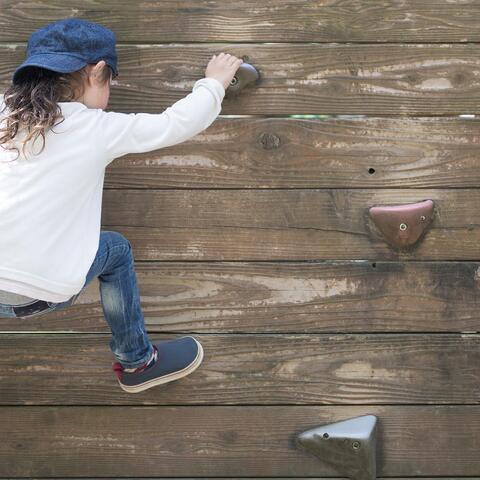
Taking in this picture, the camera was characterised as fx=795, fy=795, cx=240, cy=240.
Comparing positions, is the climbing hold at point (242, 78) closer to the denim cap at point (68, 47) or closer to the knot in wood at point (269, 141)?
the knot in wood at point (269, 141)

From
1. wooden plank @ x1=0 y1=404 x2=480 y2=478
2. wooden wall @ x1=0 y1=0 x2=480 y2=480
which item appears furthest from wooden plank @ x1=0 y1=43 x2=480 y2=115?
wooden plank @ x1=0 y1=404 x2=480 y2=478

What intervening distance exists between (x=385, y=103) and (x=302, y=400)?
0.78 meters

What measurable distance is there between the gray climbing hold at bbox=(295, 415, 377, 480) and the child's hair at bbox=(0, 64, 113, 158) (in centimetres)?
100

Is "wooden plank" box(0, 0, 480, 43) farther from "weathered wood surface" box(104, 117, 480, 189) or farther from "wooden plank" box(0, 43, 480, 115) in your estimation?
"weathered wood surface" box(104, 117, 480, 189)

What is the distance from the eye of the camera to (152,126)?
1682mm

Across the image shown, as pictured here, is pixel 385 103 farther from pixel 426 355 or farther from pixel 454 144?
pixel 426 355

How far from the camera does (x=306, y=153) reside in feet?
6.50

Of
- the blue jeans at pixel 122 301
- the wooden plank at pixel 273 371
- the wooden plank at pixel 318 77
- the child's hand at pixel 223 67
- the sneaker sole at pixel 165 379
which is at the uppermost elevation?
the child's hand at pixel 223 67

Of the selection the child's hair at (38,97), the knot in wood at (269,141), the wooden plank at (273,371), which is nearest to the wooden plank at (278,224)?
the knot in wood at (269,141)

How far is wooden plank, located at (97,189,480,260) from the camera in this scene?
6.52 ft

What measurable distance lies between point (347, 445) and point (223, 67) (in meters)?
0.98

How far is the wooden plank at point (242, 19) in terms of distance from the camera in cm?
195

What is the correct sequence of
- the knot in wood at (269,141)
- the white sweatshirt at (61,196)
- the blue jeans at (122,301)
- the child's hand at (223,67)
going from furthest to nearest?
the knot in wood at (269,141)
the child's hand at (223,67)
the blue jeans at (122,301)
the white sweatshirt at (61,196)

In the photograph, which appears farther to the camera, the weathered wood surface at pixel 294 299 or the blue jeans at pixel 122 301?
the weathered wood surface at pixel 294 299
